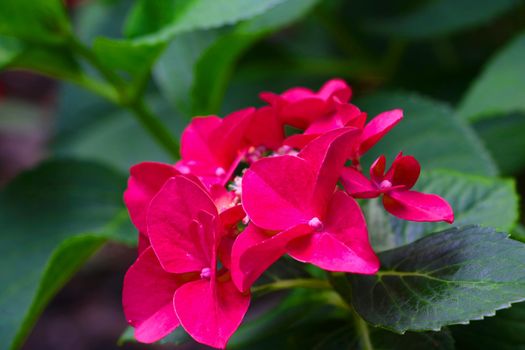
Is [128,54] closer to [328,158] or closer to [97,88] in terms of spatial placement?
[97,88]

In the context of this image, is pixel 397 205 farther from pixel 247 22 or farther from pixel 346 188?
pixel 247 22

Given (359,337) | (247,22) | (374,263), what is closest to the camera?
(374,263)

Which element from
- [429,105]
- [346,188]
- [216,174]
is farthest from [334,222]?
[429,105]

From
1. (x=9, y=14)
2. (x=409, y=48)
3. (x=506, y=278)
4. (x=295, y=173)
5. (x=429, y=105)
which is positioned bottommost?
(x=409, y=48)

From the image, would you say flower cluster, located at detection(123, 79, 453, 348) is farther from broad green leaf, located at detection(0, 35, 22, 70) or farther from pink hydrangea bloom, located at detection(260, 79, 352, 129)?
broad green leaf, located at detection(0, 35, 22, 70)

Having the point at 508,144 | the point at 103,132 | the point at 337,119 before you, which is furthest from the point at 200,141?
the point at 103,132

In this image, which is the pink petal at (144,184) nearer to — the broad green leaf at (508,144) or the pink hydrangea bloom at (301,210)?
the pink hydrangea bloom at (301,210)

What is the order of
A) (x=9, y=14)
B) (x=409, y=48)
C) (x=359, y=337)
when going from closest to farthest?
1. (x=359, y=337)
2. (x=9, y=14)
3. (x=409, y=48)
